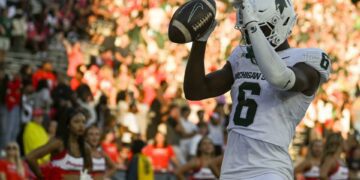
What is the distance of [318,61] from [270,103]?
0.34 metres

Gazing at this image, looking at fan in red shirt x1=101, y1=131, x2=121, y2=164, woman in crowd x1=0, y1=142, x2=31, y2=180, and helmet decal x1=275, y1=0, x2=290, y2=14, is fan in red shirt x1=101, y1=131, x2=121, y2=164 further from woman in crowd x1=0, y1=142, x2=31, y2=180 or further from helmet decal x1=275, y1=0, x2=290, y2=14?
helmet decal x1=275, y1=0, x2=290, y2=14

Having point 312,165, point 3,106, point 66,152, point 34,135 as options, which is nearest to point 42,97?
point 3,106

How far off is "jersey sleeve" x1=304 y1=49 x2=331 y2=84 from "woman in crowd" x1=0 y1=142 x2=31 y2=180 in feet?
20.6

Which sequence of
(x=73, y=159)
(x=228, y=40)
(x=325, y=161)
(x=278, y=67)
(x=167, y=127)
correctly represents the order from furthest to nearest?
(x=228, y=40) < (x=167, y=127) < (x=325, y=161) < (x=73, y=159) < (x=278, y=67)

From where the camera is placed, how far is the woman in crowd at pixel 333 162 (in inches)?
597

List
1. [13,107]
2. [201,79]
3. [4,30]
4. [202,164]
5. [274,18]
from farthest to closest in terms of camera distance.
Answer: [4,30] → [13,107] → [202,164] → [201,79] → [274,18]

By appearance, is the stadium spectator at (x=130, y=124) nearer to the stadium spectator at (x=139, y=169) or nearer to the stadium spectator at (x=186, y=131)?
the stadium spectator at (x=186, y=131)

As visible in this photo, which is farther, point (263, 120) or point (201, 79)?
point (201, 79)

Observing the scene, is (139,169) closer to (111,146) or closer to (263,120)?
(111,146)

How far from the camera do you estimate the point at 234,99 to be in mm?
6281

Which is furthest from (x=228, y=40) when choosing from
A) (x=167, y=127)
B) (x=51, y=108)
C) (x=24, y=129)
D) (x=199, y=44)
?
(x=199, y=44)

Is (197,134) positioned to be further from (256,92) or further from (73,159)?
(256,92)

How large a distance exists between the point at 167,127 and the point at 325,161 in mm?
4948

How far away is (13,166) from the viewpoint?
1235 centimetres
